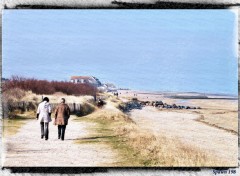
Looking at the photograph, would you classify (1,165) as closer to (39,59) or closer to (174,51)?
(39,59)

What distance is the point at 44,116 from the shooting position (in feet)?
23.9

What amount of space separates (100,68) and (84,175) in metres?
1.14

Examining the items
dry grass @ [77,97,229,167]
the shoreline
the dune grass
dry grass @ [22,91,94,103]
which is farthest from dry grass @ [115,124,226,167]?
the dune grass

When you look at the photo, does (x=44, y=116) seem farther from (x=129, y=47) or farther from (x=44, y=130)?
(x=129, y=47)

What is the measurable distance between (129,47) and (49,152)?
1.39m

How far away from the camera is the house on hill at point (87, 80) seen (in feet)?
23.7

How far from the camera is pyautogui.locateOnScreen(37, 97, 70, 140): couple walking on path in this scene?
729cm

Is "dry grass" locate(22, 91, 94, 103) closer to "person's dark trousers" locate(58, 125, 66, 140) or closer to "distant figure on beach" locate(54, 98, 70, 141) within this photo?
"distant figure on beach" locate(54, 98, 70, 141)

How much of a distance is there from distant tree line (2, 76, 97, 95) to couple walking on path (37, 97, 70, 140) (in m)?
0.15

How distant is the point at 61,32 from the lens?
7234 millimetres

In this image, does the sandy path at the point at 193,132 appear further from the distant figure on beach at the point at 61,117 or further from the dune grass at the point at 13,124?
the dune grass at the point at 13,124

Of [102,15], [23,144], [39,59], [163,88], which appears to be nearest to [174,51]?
[163,88]

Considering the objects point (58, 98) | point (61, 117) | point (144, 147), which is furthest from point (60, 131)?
point (144, 147)

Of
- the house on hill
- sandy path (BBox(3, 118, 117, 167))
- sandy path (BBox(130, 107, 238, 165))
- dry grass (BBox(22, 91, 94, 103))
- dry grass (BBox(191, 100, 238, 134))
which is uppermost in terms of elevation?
the house on hill
